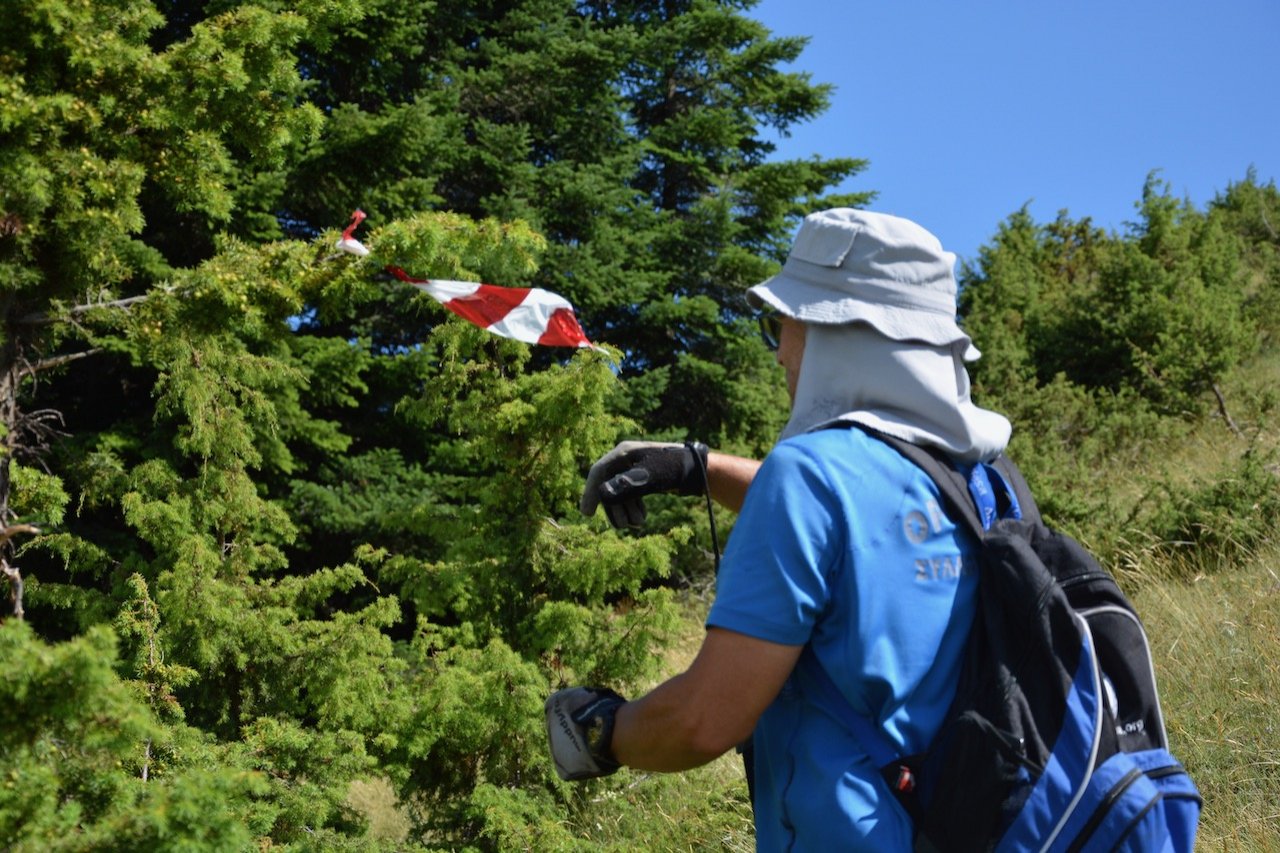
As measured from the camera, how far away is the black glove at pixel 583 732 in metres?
1.76

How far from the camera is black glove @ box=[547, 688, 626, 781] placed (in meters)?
1.76

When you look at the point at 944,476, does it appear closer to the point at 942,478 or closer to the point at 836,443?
the point at 942,478

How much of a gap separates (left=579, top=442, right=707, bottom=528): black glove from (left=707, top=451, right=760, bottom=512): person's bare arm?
3cm

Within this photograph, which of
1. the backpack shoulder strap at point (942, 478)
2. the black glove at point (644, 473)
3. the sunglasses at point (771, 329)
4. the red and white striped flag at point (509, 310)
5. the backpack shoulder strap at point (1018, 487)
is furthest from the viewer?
the red and white striped flag at point (509, 310)

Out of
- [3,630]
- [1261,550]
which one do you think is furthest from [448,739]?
[1261,550]

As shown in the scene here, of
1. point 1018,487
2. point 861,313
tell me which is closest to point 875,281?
point 861,313

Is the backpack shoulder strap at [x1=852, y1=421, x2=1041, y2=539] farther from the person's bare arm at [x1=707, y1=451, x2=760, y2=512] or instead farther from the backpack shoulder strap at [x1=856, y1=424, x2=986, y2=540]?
the person's bare arm at [x1=707, y1=451, x2=760, y2=512]

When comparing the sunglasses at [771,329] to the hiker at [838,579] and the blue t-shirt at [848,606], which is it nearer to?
the hiker at [838,579]

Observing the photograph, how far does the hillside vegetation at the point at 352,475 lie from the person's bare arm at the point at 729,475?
3.81 feet

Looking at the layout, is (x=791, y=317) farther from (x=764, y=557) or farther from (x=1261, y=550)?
(x=1261, y=550)

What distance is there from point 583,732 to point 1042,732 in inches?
27.6

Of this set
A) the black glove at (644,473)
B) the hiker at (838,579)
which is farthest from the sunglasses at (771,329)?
the black glove at (644,473)

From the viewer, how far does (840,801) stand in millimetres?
1564

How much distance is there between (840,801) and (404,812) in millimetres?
5711
